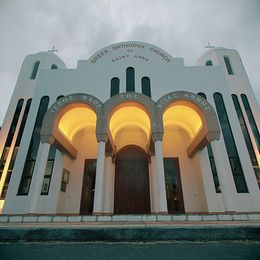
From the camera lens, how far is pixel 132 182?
12.7m

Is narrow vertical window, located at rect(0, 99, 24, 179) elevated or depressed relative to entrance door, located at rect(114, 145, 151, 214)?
elevated

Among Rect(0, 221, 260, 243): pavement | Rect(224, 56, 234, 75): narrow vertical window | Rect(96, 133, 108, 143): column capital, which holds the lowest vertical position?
Rect(0, 221, 260, 243): pavement

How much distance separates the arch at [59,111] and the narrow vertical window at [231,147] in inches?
337

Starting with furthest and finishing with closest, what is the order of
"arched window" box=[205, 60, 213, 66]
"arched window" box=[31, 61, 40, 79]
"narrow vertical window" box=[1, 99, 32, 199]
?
1. "arched window" box=[205, 60, 213, 66]
2. "arched window" box=[31, 61, 40, 79]
3. "narrow vertical window" box=[1, 99, 32, 199]

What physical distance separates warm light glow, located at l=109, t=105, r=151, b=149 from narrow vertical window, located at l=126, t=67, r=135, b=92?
2344 mm

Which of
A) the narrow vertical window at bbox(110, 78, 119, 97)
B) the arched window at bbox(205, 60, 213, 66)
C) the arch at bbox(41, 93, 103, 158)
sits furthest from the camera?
the arched window at bbox(205, 60, 213, 66)

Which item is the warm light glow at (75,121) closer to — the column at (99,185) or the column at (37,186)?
the column at (37,186)

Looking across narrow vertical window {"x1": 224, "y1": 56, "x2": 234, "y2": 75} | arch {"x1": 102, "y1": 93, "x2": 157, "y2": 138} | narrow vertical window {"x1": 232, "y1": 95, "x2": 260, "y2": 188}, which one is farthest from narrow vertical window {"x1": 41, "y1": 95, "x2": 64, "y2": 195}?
narrow vertical window {"x1": 224, "y1": 56, "x2": 234, "y2": 75}

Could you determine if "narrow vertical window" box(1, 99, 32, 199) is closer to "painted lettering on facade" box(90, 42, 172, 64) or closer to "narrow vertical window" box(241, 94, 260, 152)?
"painted lettering on facade" box(90, 42, 172, 64)

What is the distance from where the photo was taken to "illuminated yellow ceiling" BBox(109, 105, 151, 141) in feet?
39.5

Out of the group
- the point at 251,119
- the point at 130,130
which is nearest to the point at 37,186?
the point at 130,130

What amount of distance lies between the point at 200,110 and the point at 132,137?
5.53 metres

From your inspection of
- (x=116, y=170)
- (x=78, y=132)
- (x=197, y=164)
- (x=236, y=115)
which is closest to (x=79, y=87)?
(x=78, y=132)

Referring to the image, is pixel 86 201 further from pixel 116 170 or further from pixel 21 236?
pixel 21 236
